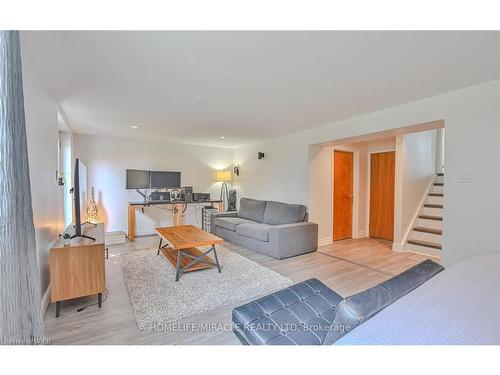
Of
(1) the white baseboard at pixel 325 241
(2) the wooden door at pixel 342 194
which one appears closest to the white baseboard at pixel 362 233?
(2) the wooden door at pixel 342 194

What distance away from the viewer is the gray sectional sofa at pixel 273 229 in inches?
147

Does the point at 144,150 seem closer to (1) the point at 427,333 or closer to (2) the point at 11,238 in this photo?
(2) the point at 11,238

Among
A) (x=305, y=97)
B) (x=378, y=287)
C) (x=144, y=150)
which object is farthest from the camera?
(x=144, y=150)

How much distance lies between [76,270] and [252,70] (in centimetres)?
235

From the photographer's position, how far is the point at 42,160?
2.18 m

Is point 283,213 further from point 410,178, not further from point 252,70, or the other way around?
point 252,70

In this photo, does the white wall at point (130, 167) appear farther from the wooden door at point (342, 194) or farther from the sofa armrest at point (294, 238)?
the wooden door at point (342, 194)

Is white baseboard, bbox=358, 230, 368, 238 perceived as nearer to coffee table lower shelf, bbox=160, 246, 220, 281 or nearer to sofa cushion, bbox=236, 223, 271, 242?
sofa cushion, bbox=236, 223, 271, 242

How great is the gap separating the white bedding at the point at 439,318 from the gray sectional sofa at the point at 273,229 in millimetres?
2690

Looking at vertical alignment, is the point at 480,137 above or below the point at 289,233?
above

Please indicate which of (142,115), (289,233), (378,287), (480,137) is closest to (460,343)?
(378,287)

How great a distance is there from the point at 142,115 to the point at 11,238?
275 cm

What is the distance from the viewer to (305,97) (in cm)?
270

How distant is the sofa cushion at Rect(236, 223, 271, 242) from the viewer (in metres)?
3.89
